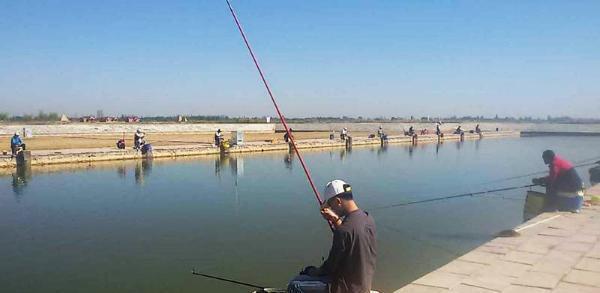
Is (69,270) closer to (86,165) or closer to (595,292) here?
(595,292)

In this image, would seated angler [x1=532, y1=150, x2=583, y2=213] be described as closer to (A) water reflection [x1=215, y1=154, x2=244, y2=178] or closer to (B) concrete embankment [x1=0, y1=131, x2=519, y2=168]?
(A) water reflection [x1=215, y1=154, x2=244, y2=178]

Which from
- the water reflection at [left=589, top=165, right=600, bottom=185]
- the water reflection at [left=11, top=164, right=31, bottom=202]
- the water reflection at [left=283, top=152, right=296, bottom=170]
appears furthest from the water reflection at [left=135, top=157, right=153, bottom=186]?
the water reflection at [left=589, top=165, right=600, bottom=185]

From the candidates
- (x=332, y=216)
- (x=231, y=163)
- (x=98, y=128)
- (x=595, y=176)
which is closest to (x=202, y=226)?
(x=332, y=216)

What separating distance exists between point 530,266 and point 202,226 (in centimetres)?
731

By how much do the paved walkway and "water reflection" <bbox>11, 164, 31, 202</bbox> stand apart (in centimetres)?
1320

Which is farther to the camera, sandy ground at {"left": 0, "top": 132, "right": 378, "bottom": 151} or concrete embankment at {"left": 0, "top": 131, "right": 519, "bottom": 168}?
sandy ground at {"left": 0, "top": 132, "right": 378, "bottom": 151}

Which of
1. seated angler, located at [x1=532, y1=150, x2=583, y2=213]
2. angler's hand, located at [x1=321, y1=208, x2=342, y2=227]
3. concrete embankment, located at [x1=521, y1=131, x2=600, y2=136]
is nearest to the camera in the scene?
angler's hand, located at [x1=321, y1=208, x2=342, y2=227]

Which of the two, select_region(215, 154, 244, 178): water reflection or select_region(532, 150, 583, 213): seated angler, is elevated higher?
select_region(532, 150, 583, 213): seated angler

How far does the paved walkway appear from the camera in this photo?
6.10 meters

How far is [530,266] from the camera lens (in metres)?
6.93

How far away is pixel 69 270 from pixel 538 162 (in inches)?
1202

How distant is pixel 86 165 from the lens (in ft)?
77.3

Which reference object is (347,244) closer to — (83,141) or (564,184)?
(564,184)

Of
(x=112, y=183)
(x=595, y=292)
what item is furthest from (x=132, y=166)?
(x=595, y=292)
